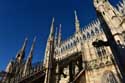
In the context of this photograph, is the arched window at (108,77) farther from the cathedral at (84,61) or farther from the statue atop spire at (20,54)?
the statue atop spire at (20,54)

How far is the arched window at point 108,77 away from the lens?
22.4 metres

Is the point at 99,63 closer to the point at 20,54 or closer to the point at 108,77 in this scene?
the point at 108,77

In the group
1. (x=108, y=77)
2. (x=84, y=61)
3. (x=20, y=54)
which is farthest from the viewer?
(x=20, y=54)

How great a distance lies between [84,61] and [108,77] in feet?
12.9

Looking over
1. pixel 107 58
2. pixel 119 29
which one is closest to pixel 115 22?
pixel 119 29

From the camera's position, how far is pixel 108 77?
23.2 m

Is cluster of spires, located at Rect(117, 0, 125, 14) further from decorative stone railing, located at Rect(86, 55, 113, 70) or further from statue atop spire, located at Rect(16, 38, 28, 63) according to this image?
statue atop spire, located at Rect(16, 38, 28, 63)

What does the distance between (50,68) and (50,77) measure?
104cm

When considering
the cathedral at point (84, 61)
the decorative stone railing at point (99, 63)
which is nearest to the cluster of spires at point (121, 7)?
the cathedral at point (84, 61)

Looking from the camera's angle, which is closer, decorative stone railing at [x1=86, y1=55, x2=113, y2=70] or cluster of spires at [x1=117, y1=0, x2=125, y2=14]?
decorative stone railing at [x1=86, y1=55, x2=113, y2=70]

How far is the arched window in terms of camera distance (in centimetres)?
2238

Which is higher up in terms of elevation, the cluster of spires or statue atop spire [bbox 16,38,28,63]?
the cluster of spires

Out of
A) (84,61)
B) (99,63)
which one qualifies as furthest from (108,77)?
(84,61)

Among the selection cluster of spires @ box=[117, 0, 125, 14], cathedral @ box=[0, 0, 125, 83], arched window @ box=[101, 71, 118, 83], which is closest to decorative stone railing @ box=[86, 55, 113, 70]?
cathedral @ box=[0, 0, 125, 83]
